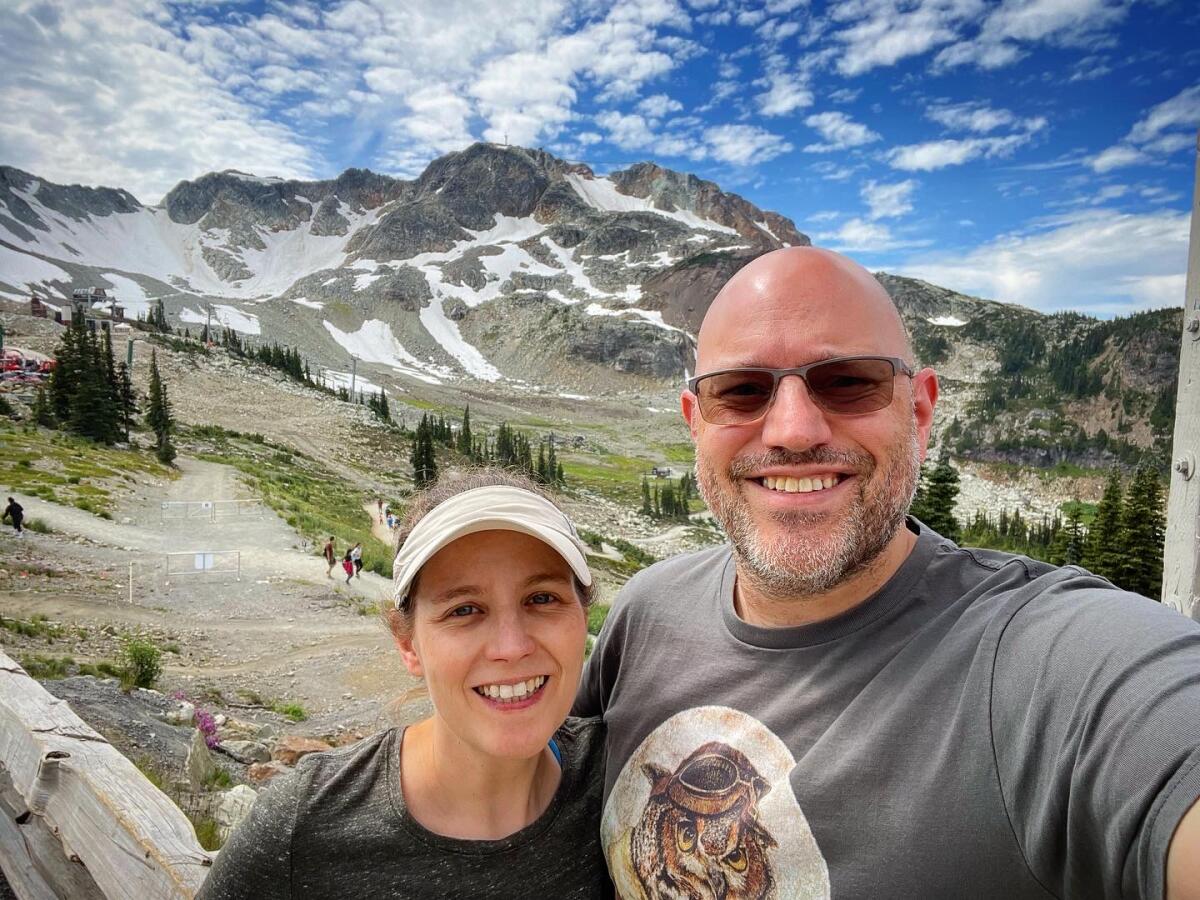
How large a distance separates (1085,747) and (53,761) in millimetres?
3469

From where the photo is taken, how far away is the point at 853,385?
2.13 m

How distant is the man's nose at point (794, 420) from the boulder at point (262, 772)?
6406 millimetres

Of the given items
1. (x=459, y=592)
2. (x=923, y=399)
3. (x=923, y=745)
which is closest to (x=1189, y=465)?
(x=923, y=399)

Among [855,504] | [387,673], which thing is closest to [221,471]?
[387,673]

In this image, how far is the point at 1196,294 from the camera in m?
3.06

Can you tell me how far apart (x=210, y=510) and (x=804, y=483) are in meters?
26.6

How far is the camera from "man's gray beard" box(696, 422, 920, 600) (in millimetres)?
1904

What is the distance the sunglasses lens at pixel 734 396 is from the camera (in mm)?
2207

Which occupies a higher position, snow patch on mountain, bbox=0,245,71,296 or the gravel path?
snow patch on mountain, bbox=0,245,71,296

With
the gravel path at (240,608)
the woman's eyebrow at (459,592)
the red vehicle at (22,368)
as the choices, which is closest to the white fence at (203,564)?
the gravel path at (240,608)

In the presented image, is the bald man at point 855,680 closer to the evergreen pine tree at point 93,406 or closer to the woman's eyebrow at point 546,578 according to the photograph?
the woman's eyebrow at point 546,578

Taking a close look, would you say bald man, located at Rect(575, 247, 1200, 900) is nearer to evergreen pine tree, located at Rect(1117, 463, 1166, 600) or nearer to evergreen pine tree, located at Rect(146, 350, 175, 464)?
evergreen pine tree, located at Rect(1117, 463, 1166, 600)

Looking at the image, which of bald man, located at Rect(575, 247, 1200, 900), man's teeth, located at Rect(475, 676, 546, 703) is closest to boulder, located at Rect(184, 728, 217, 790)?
bald man, located at Rect(575, 247, 1200, 900)

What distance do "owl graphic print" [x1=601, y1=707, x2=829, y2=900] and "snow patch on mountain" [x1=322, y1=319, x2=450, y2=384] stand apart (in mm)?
143758
